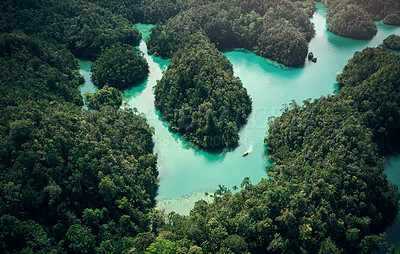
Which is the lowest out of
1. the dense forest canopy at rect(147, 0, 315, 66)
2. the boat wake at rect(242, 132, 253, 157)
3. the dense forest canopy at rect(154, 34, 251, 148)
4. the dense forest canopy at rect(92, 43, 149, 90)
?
the boat wake at rect(242, 132, 253, 157)

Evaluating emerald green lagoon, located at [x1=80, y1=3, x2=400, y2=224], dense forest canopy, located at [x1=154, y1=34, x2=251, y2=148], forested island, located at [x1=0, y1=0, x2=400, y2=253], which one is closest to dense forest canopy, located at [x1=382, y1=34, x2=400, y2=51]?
emerald green lagoon, located at [x1=80, y1=3, x2=400, y2=224]

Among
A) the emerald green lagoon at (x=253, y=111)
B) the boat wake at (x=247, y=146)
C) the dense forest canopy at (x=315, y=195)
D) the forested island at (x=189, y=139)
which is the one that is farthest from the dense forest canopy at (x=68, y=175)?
the boat wake at (x=247, y=146)

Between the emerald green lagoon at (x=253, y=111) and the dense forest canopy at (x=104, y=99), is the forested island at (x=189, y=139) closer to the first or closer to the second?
the dense forest canopy at (x=104, y=99)

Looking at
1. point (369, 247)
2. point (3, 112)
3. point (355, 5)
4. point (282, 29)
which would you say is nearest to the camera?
point (369, 247)

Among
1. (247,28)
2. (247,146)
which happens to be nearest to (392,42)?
(247,28)

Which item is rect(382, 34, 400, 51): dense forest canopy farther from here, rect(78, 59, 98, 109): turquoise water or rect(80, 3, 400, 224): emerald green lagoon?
rect(78, 59, 98, 109): turquoise water

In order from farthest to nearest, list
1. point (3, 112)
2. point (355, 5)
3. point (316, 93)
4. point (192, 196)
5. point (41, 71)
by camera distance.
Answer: point (355, 5) → point (316, 93) → point (41, 71) → point (192, 196) → point (3, 112)

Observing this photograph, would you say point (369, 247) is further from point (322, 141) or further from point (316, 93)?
point (316, 93)

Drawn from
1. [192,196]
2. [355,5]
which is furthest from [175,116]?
A: [355,5]
